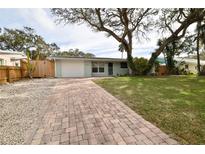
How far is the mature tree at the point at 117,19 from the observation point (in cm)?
1666

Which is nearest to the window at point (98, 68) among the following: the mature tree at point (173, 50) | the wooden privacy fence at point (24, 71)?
the wooden privacy fence at point (24, 71)

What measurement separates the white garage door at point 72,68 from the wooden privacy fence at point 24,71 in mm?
1323

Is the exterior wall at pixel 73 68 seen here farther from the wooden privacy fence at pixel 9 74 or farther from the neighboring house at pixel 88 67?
the wooden privacy fence at pixel 9 74

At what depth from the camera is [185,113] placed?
4102mm

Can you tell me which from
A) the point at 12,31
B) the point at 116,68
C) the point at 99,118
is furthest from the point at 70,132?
the point at 12,31

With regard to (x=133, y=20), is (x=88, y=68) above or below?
below

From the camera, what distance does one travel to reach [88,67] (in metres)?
22.1

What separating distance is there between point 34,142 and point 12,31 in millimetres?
36885

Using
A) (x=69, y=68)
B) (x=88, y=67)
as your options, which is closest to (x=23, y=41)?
(x=69, y=68)

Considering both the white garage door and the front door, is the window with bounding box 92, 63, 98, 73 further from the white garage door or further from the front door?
the front door

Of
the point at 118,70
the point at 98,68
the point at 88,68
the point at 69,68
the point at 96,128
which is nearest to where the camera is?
the point at 96,128

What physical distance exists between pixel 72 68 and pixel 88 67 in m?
2.15

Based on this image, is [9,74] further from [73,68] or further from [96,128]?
[96,128]

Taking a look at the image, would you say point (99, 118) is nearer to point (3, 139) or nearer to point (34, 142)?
point (34, 142)
